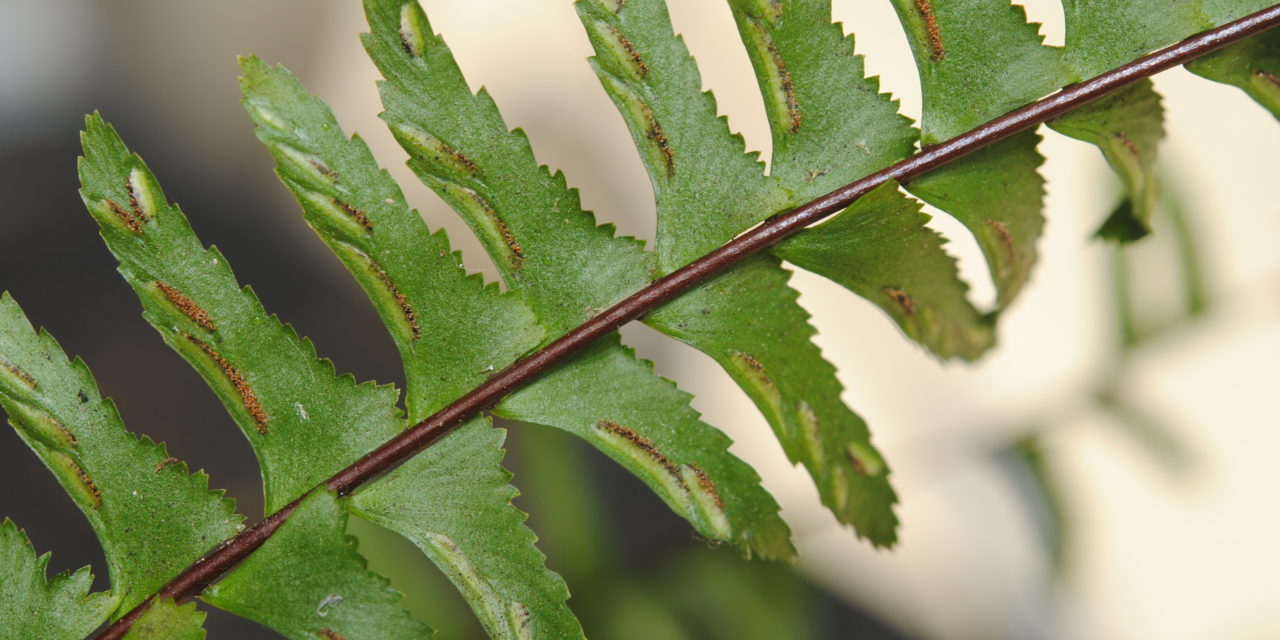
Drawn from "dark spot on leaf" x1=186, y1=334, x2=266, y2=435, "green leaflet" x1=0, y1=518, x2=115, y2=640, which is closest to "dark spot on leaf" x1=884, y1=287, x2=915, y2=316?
"dark spot on leaf" x1=186, y1=334, x2=266, y2=435

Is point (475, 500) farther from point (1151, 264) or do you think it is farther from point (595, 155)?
point (595, 155)

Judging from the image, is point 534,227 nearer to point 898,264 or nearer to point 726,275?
point 726,275

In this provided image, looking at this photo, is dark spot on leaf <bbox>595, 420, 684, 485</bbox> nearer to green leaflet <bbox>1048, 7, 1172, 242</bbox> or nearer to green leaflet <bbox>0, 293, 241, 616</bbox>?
green leaflet <bbox>0, 293, 241, 616</bbox>

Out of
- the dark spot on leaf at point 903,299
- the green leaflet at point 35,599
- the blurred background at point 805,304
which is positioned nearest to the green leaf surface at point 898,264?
the dark spot on leaf at point 903,299

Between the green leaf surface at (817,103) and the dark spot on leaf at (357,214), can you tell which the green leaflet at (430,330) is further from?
the green leaf surface at (817,103)

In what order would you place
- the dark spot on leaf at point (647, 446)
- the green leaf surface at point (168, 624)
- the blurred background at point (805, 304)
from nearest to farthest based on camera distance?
the green leaf surface at point (168, 624) → the dark spot on leaf at point (647, 446) → the blurred background at point (805, 304)

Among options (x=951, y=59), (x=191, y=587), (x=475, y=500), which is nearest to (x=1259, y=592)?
(x=951, y=59)

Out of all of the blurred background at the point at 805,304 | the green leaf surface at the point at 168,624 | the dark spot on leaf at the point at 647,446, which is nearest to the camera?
the green leaf surface at the point at 168,624
